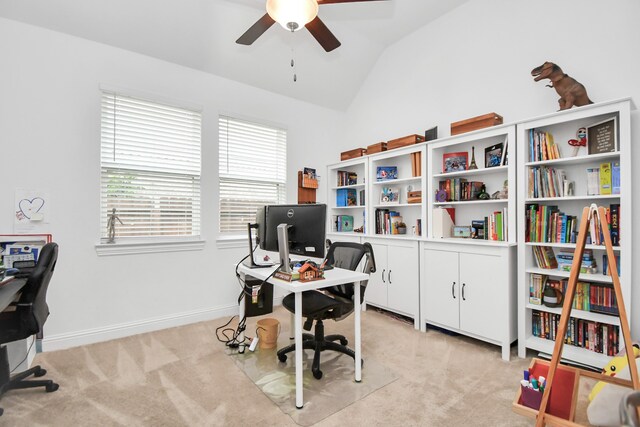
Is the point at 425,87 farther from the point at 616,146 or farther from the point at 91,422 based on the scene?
the point at 91,422

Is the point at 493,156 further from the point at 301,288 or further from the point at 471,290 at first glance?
the point at 301,288

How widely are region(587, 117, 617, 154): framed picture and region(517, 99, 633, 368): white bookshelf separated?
0.12 feet

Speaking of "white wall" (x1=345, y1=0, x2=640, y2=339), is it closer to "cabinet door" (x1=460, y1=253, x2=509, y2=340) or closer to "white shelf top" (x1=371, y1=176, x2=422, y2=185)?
"white shelf top" (x1=371, y1=176, x2=422, y2=185)

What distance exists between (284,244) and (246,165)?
6.47 ft

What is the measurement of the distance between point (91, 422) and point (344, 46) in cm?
419

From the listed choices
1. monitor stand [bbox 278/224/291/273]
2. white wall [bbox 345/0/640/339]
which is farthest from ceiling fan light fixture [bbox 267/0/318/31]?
white wall [bbox 345/0/640/339]

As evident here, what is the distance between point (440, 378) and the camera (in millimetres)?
2193

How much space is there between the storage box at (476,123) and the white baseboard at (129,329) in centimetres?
316

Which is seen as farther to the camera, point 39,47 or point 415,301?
point 415,301

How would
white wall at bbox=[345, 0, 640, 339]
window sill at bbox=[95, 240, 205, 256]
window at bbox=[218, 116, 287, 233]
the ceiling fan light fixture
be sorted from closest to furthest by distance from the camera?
the ceiling fan light fixture < white wall at bbox=[345, 0, 640, 339] < window sill at bbox=[95, 240, 205, 256] < window at bbox=[218, 116, 287, 233]

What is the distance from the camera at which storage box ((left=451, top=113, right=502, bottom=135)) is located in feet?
9.06

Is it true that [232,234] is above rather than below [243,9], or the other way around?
below

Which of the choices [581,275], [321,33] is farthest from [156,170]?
[581,275]

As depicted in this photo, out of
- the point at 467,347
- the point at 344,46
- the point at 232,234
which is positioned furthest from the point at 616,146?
the point at 232,234
